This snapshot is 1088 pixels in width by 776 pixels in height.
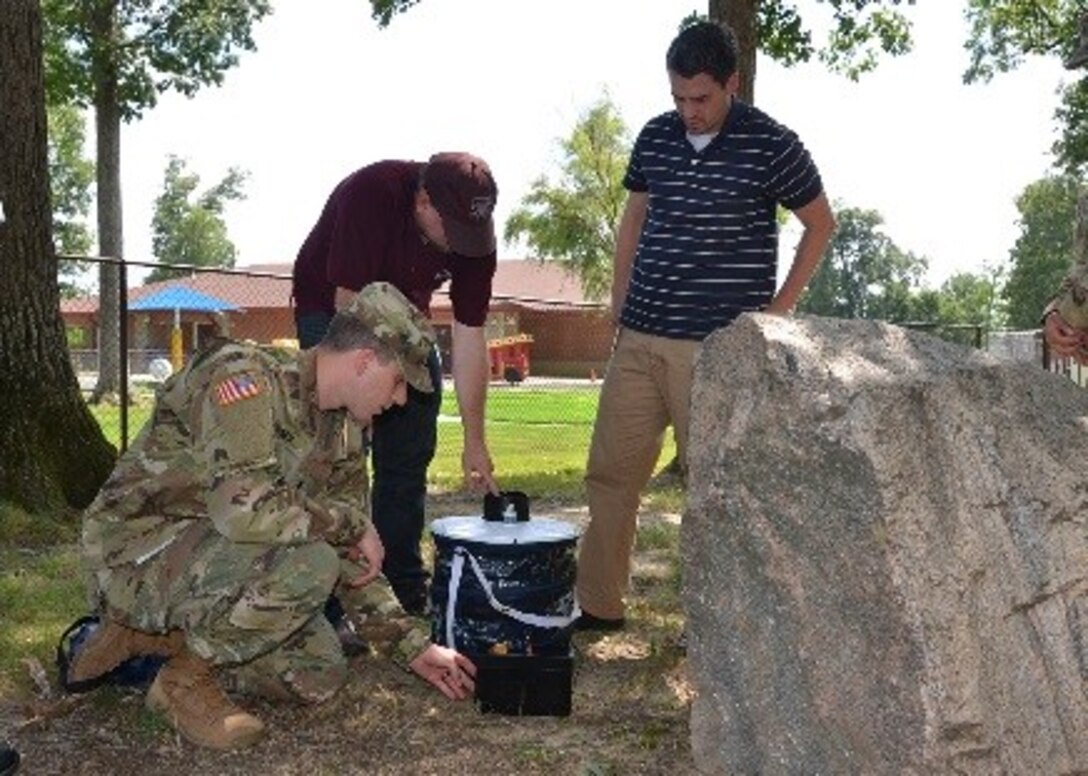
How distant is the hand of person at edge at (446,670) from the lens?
14.4 ft

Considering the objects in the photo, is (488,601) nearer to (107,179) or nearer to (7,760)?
(7,760)

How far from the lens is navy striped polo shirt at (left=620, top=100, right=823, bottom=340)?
4938 millimetres

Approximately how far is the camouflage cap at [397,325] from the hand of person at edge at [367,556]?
0.53 metres

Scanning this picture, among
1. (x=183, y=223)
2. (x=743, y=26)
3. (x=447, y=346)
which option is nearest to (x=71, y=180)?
(x=183, y=223)

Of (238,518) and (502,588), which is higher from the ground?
(238,518)

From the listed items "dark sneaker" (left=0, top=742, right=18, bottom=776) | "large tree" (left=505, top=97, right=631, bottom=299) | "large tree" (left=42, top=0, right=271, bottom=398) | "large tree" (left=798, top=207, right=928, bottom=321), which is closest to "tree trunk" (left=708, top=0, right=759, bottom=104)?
"dark sneaker" (left=0, top=742, right=18, bottom=776)

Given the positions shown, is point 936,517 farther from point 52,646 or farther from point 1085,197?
point 52,646

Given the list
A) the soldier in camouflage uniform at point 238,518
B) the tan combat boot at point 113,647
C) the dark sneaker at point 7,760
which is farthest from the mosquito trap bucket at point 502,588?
the dark sneaker at point 7,760

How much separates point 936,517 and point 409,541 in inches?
97.6

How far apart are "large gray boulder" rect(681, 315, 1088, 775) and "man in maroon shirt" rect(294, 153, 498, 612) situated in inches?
51.2

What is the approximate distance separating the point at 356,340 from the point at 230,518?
1.78 ft

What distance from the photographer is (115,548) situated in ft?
13.6

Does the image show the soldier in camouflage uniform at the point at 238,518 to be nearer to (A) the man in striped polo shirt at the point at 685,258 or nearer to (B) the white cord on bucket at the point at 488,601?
(B) the white cord on bucket at the point at 488,601

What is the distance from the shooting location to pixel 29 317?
7.35 m
